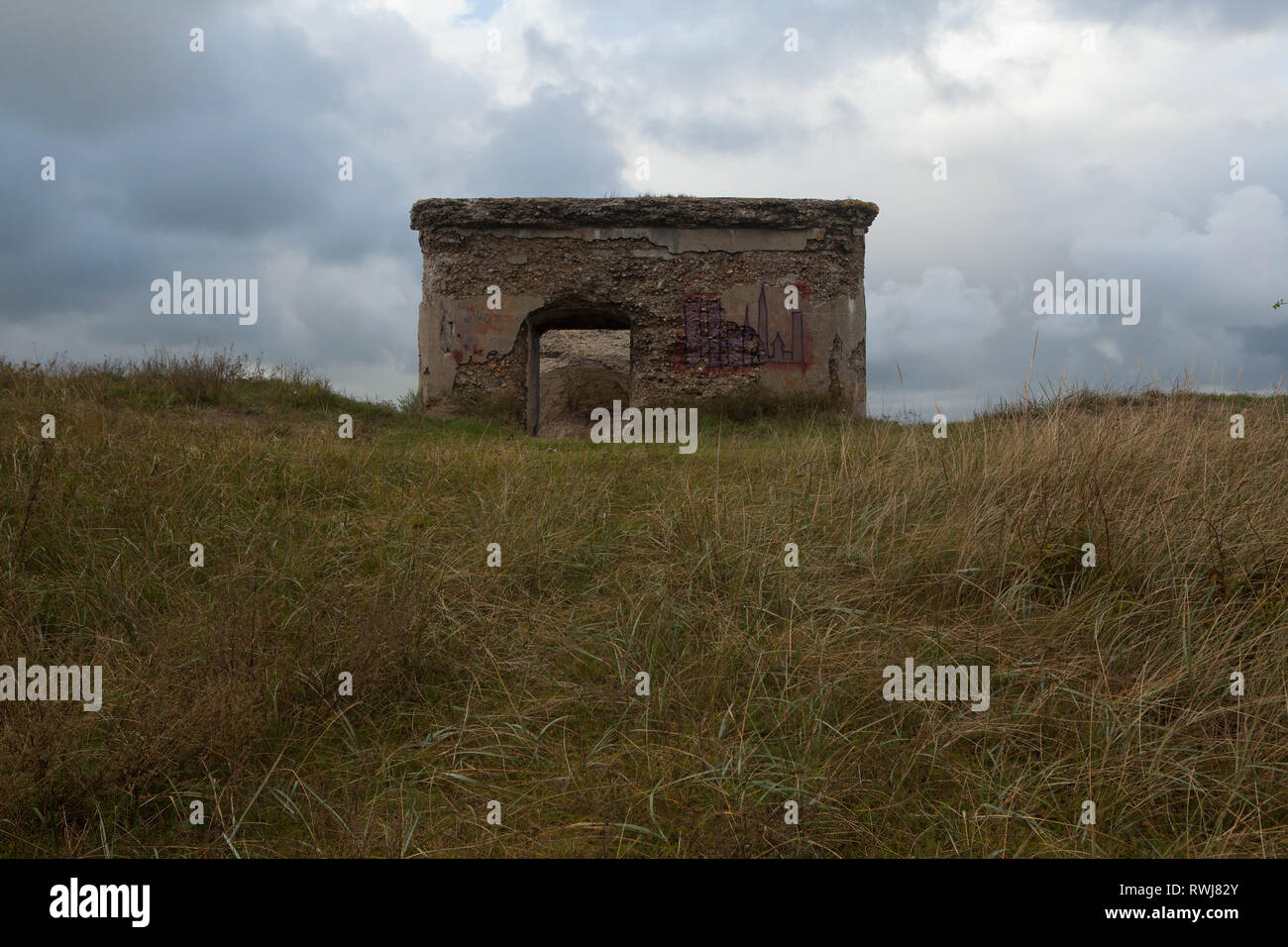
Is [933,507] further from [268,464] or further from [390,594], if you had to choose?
[268,464]

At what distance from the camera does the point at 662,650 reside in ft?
13.1

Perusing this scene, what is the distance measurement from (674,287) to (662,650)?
867 cm

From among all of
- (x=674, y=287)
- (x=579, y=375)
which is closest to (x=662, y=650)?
(x=674, y=287)

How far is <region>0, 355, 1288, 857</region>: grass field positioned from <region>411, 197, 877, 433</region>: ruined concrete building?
17.8 ft

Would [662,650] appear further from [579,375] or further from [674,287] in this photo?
[579,375]

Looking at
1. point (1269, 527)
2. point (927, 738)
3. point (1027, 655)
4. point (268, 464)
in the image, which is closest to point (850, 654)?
point (927, 738)

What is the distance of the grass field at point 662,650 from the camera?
120 inches

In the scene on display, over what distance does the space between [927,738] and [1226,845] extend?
98 centimetres

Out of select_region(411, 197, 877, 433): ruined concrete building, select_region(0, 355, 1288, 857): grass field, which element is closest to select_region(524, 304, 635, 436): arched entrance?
select_region(411, 197, 877, 433): ruined concrete building

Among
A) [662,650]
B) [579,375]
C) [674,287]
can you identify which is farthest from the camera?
[579,375]

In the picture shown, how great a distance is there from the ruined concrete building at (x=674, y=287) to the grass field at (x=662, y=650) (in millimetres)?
5414

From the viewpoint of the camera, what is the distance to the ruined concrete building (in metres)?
11.9

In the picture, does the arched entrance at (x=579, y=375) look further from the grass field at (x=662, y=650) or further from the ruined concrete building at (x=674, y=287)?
the grass field at (x=662, y=650)

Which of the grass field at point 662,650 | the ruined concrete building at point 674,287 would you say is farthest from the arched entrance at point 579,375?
the grass field at point 662,650
